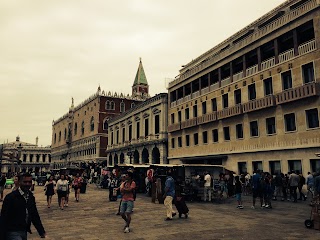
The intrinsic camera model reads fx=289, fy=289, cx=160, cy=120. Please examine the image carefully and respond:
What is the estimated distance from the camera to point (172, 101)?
39625mm

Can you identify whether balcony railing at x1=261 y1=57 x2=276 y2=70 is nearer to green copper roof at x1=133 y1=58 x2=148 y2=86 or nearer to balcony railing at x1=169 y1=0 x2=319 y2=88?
balcony railing at x1=169 y1=0 x2=319 y2=88

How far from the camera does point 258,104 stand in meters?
24.5

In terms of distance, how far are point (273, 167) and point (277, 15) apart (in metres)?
14.8

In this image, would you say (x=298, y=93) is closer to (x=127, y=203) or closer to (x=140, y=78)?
(x=127, y=203)

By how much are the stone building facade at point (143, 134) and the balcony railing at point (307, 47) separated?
21.5 metres

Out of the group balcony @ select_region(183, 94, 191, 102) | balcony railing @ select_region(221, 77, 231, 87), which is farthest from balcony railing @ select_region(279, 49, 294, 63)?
balcony @ select_region(183, 94, 191, 102)

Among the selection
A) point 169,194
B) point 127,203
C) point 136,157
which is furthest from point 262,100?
point 136,157

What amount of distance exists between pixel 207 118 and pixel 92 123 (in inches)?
1753

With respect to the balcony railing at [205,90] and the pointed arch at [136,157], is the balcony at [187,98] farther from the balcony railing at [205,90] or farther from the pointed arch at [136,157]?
the pointed arch at [136,157]

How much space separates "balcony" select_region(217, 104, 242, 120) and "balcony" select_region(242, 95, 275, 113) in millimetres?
689

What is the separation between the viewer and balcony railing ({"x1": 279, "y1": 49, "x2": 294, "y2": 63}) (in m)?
22.5

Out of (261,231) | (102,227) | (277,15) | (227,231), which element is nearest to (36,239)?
(102,227)

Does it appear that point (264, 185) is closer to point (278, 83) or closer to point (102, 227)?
point (102, 227)

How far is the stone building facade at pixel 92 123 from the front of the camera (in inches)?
2618
